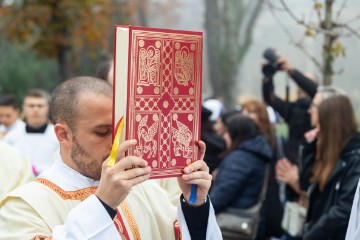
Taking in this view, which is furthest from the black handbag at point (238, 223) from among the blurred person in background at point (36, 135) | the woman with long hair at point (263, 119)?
the blurred person in background at point (36, 135)

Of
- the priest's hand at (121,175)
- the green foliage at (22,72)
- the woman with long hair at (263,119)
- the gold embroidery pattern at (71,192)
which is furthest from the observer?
the green foliage at (22,72)

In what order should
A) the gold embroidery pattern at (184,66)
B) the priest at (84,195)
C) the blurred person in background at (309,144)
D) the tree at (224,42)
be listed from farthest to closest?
the tree at (224,42) < the blurred person in background at (309,144) < the gold embroidery pattern at (184,66) < the priest at (84,195)

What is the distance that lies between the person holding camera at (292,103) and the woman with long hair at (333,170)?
4.93ft

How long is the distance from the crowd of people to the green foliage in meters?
11.5

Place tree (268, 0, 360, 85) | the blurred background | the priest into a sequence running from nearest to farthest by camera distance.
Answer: the priest, tree (268, 0, 360, 85), the blurred background

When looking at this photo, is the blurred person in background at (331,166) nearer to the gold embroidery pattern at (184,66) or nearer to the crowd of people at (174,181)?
the crowd of people at (174,181)

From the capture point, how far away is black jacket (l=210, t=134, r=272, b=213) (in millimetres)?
5812

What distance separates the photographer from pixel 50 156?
725 centimetres

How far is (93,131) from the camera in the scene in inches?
105

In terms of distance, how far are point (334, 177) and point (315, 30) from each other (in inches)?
50.1

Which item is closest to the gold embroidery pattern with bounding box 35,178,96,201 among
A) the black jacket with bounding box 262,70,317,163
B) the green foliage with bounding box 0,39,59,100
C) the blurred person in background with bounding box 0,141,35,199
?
the blurred person in background with bounding box 0,141,35,199

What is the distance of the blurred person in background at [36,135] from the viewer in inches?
288

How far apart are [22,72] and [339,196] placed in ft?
57.9

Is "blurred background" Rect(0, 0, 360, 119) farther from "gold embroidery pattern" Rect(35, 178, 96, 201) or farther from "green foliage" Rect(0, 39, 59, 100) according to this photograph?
"gold embroidery pattern" Rect(35, 178, 96, 201)
